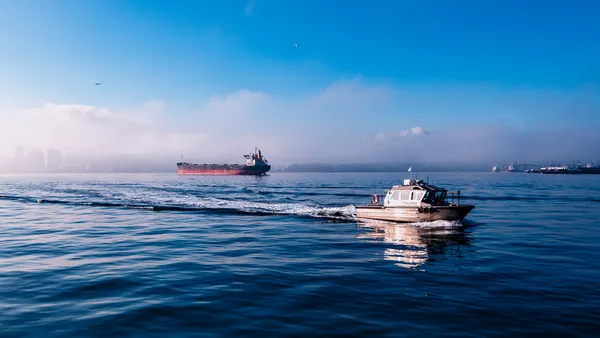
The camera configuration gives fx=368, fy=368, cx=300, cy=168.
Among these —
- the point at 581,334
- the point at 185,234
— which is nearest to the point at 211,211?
the point at 185,234

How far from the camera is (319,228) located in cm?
3247

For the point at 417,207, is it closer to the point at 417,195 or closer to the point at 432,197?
the point at 417,195

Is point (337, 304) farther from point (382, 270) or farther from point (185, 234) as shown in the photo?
point (185, 234)

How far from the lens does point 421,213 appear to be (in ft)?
111

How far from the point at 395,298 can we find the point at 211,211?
3471cm

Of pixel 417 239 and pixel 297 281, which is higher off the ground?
pixel 297 281

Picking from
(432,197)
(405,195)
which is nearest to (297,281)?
(405,195)

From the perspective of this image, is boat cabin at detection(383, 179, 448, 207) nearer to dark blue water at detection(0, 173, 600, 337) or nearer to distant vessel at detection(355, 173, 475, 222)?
distant vessel at detection(355, 173, 475, 222)

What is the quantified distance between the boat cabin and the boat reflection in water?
2016 mm

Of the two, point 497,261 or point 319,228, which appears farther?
point 319,228

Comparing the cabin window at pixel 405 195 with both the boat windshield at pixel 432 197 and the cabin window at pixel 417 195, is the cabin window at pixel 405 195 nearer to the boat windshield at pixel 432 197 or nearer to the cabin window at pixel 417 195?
the cabin window at pixel 417 195

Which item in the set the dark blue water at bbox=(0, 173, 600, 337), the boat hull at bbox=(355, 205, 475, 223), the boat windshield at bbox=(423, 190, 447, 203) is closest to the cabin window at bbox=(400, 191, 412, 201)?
the boat hull at bbox=(355, 205, 475, 223)

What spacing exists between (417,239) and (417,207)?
307 inches

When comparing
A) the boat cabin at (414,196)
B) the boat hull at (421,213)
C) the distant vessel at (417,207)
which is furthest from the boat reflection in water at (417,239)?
the boat cabin at (414,196)
